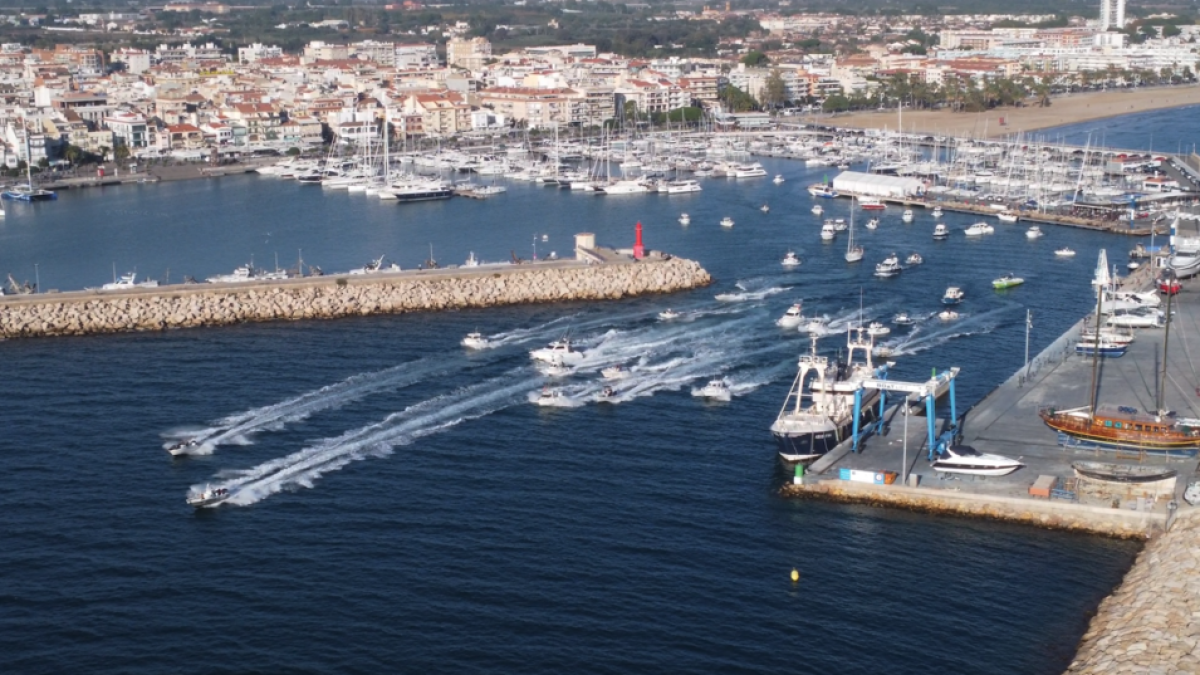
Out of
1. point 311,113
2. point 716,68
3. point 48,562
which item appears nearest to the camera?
point 48,562

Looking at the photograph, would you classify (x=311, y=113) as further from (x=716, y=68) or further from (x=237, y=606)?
(x=237, y=606)

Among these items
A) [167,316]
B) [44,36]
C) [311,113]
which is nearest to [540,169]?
[311,113]

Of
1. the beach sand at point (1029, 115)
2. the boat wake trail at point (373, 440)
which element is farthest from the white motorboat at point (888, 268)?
the beach sand at point (1029, 115)

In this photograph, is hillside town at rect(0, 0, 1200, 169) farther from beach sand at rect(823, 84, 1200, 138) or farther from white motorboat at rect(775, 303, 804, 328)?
white motorboat at rect(775, 303, 804, 328)

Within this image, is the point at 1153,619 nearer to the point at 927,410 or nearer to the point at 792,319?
the point at 927,410

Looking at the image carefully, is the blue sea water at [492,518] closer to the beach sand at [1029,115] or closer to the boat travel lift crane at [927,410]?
the boat travel lift crane at [927,410]

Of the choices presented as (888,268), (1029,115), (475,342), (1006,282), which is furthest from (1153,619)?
(1029,115)
